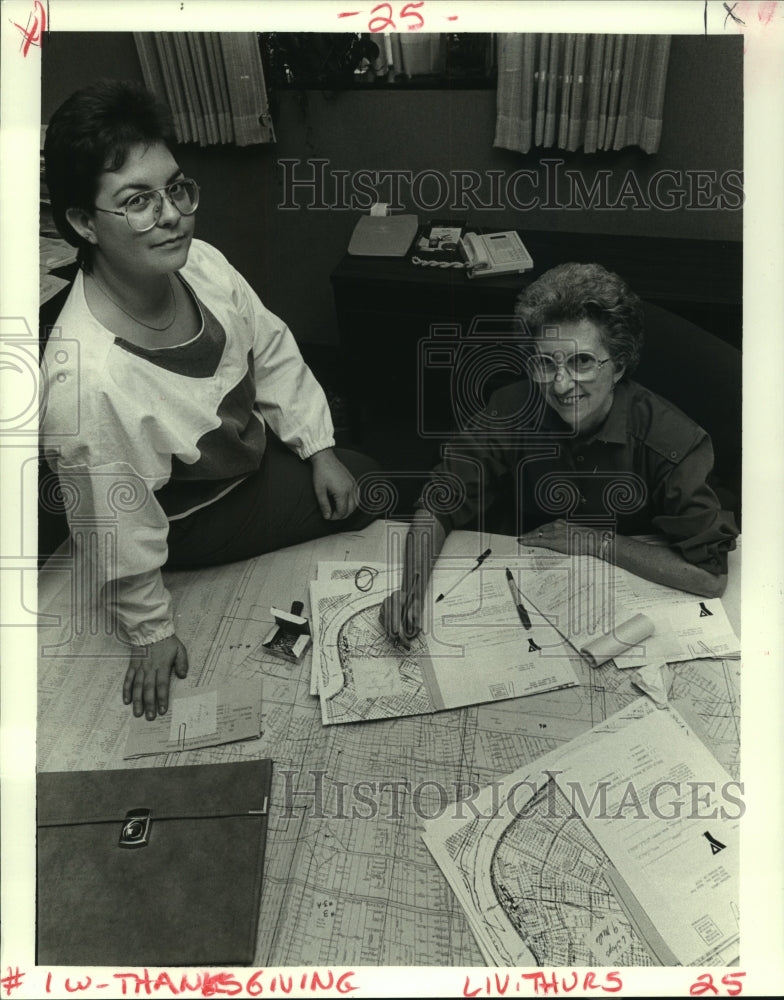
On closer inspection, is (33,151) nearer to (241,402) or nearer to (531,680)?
(241,402)

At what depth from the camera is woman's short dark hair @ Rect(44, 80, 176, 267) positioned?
111 centimetres

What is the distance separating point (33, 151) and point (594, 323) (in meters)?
0.92

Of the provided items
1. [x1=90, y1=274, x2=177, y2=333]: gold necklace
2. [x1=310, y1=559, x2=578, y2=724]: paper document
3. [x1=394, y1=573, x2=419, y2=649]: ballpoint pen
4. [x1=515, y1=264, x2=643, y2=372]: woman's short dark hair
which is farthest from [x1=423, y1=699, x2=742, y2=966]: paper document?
[x1=90, y1=274, x2=177, y2=333]: gold necklace

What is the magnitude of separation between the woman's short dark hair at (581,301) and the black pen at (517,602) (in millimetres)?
419

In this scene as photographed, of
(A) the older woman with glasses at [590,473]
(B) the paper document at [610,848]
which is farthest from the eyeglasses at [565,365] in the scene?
(B) the paper document at [610,848]

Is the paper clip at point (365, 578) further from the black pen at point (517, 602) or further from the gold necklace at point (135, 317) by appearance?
the gold necklace at point (135, 317)

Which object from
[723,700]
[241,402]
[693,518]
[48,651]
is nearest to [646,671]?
[723,700]

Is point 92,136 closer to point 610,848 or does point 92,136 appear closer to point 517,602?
point 517,602

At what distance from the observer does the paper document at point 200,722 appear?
1225 mm

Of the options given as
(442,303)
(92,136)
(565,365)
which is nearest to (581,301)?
(565,365)

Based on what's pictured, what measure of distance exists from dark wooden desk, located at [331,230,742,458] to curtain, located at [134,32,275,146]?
258 mm

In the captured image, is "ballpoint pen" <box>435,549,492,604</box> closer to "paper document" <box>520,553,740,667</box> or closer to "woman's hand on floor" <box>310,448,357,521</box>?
"paper document" <box>520,553,740,667</box>

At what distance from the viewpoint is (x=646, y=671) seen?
1.29 m

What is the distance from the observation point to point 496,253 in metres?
1.25
